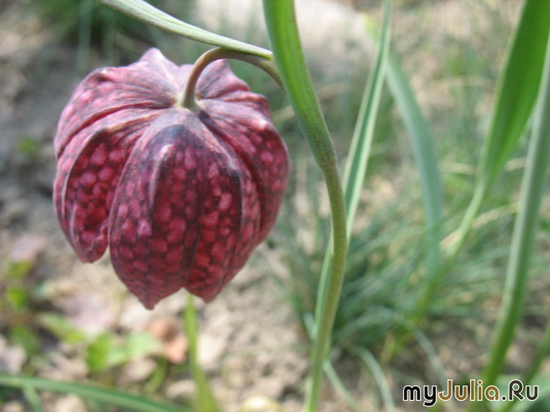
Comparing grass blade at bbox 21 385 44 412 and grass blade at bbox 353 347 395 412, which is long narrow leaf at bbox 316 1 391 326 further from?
grass blade at bbox 21 385 44 412

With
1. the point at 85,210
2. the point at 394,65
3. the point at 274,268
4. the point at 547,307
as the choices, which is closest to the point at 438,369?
the point at 547,307

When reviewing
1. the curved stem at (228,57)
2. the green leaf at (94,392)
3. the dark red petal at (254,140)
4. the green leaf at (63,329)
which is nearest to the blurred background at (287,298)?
the green leaf at (63,329)

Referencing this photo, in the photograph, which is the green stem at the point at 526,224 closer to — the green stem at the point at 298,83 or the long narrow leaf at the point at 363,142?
the long narrow leaf at the point at 363,142

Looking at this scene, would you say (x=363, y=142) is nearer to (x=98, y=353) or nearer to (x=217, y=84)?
(x=217, y=84)

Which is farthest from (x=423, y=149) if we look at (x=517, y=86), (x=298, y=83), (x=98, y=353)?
(x=98, y=353)

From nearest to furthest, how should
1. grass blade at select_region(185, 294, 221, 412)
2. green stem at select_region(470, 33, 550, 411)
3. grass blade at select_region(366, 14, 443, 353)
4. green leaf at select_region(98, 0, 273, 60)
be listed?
1. green leaf at select_region(98, 0, 273, 60)
2. green stem at select_region(470, 33, 550, 411)
3. grass blade at select_region(185, 294, 221, 412)
4. grass blade at select_region(366, 14, 443, 353)

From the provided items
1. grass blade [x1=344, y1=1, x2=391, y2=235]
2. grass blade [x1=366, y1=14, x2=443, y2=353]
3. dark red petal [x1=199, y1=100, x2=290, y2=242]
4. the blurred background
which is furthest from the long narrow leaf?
the blurred background
